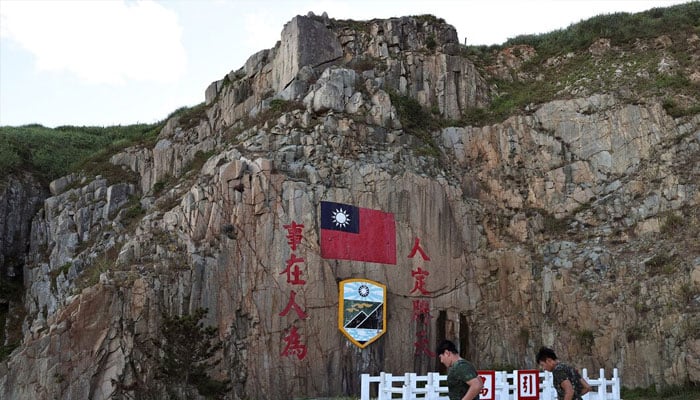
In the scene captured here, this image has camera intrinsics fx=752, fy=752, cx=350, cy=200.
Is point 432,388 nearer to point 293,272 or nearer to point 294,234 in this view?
point 293,272

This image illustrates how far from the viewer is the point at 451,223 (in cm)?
2697

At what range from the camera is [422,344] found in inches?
991

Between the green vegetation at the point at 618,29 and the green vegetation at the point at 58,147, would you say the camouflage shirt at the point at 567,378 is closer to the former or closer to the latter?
the green vegetation at the point at 618,29

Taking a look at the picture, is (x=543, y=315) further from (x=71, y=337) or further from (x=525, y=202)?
(x=71, y=337)

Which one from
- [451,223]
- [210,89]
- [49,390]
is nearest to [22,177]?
[210,89]

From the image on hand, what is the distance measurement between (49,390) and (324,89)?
44.5 ft

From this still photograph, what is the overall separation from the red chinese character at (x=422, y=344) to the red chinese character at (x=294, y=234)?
5171mm

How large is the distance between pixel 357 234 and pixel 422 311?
345 centimetres

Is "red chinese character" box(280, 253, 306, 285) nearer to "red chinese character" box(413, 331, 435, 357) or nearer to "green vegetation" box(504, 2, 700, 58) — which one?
"red chinese character" box(413, 331, 435, 357)

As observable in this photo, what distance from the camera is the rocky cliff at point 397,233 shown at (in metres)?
22.6

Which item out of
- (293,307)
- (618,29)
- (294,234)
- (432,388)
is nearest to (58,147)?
(294,234)

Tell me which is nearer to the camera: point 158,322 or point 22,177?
point 158,322

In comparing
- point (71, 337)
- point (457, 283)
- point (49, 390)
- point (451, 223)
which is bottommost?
point (49, 390)

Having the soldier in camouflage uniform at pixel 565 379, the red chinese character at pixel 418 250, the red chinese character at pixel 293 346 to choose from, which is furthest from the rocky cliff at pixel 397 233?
the soldier in camouflage uniform at pixel 565 379
